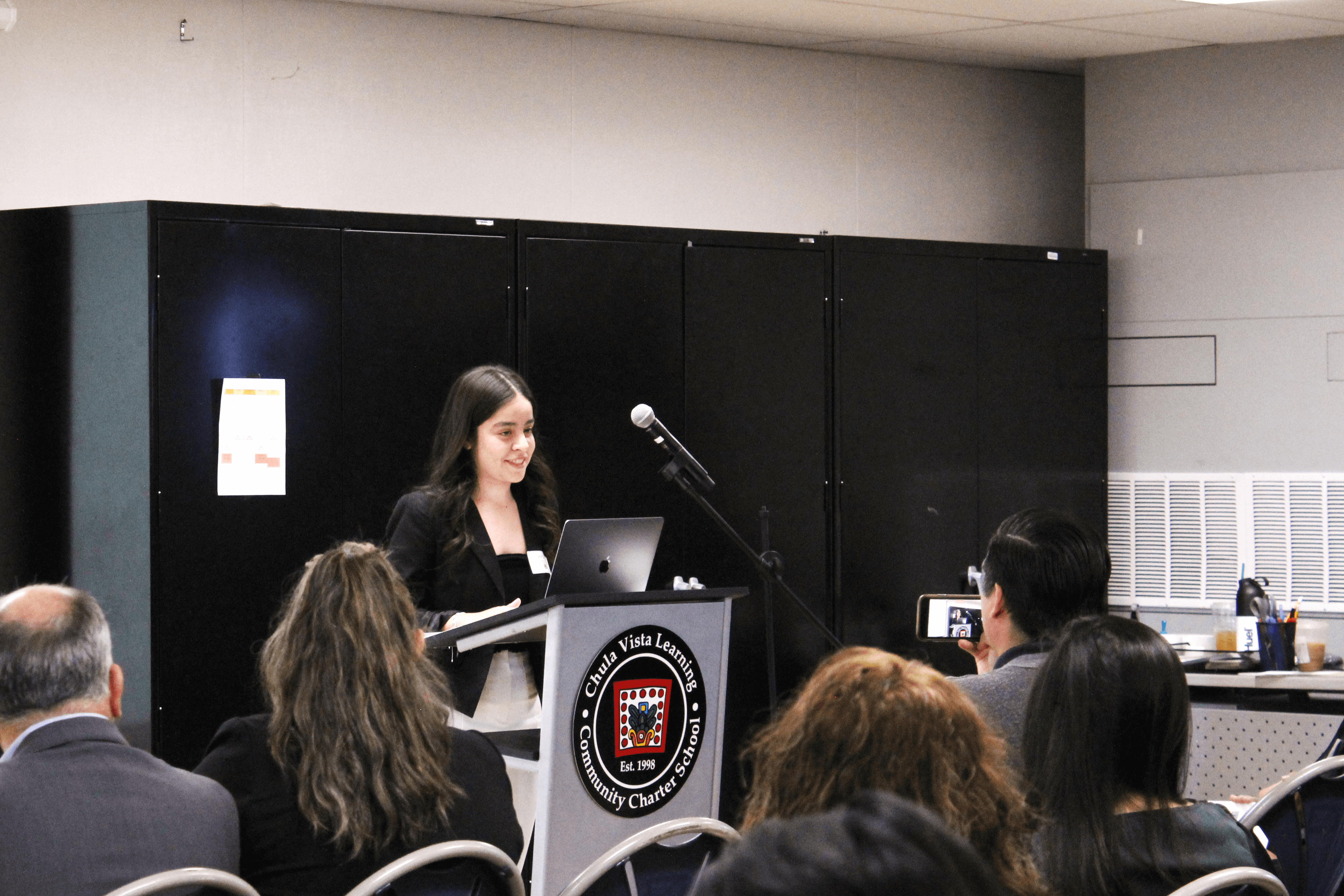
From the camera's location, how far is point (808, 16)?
589 cm

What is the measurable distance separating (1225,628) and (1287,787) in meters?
2.80

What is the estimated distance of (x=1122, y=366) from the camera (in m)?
6.62

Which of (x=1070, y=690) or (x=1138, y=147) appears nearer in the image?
(x=1070, y=690)

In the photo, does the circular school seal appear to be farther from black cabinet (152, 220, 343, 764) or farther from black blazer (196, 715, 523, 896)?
black cabinet (152, 220, 343, 764)

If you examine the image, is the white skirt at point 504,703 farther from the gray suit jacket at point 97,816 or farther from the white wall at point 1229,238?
the white wall at point 1229,238

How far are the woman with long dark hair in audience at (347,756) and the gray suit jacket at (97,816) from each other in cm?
7

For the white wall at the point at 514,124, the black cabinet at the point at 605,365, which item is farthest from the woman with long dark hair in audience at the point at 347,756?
the white wall at the point at 514,124

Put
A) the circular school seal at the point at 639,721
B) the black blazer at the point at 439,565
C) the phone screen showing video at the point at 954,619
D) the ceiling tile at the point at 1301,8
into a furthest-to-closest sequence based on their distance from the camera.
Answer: the ceiling tile at the point at 1301,8
the black blazer at the point at 439,565
the phone screen showing video at the point at 954,619
the circular school seal at the point at 639,721

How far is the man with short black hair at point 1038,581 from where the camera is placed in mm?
2822

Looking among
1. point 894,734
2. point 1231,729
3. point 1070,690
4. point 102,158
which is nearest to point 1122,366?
point 1231,729

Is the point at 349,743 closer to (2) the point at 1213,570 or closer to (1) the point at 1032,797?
(1) the point at 1032,797

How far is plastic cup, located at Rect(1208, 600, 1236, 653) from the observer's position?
481cm

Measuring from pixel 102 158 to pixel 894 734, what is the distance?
4.52 m

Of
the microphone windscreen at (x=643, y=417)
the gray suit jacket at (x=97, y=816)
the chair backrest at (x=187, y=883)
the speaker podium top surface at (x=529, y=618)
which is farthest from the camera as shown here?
the microphone windscreen at (x=643, y=417)
